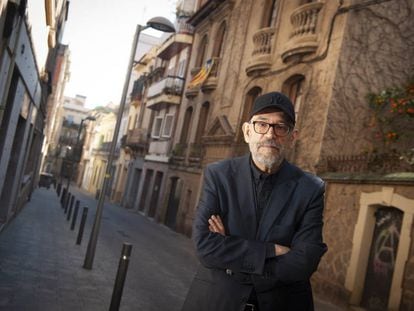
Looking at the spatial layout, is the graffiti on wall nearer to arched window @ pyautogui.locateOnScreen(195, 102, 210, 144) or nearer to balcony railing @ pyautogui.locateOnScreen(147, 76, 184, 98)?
arched window @ pyautogui.locateOnScreen(195, 102, 210, 144)

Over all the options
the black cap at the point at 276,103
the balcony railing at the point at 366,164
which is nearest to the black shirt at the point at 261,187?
the black cap at the point at 276,103

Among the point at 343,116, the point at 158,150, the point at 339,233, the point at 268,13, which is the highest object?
the point at 268,13

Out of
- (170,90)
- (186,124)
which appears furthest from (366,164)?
(170,90)

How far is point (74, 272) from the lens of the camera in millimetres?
7746

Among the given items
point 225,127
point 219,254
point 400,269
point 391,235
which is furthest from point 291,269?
point 225,127

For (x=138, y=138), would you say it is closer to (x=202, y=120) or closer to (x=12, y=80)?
(x=202, y=120)

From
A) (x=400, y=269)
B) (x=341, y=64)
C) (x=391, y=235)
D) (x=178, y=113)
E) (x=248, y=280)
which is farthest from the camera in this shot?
(x=178, y=113)

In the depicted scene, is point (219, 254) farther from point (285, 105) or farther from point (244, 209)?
point (285, 105)

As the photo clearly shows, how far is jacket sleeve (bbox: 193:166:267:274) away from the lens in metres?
2.31

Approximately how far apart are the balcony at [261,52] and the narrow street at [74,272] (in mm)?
7081

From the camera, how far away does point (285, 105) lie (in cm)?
253

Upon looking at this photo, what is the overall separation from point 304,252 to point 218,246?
0.50 meters

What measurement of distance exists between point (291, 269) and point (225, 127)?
14616 mm

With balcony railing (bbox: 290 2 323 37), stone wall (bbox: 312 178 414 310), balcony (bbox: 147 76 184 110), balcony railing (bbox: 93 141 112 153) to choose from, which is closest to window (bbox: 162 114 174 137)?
balcony (bbox: 147 76 184 110)
